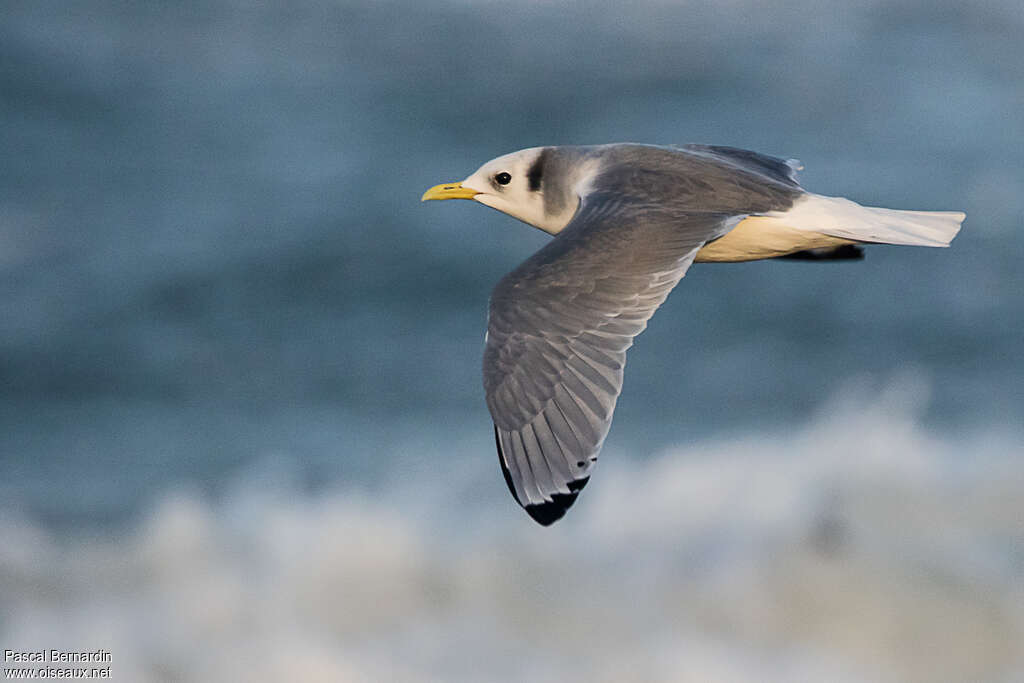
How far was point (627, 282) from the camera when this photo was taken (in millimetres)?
4219

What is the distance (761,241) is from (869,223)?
1.35 feet

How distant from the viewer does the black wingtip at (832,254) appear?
530 cm

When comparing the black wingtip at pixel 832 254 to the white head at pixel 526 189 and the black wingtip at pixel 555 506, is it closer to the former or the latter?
the white head at pixel 526 189

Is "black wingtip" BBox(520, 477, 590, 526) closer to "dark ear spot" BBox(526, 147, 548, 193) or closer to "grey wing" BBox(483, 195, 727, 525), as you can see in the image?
"grey wing" BBox(483, 195, 727, 525)

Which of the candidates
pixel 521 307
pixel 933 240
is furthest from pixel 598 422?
pixel 933 240

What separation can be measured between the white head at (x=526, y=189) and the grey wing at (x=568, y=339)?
2.69 feet

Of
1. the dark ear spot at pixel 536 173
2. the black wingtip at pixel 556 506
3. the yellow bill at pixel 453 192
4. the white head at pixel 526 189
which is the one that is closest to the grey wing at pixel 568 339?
the black wingtip at pixel 556 506

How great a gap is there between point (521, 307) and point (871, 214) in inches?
65.2

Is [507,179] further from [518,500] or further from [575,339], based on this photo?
[518,500]

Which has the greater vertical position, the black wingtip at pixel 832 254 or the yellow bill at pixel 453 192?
the black wingtip at pixel 832 254

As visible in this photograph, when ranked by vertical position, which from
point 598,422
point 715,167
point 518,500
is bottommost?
point 518,500

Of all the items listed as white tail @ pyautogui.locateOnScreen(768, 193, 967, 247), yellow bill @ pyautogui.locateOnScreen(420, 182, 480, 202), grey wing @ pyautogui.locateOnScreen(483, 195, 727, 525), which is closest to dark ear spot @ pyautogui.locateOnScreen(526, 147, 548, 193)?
yellow bill @ pyautogui.locateOnScreen(420, 182, 480, 202)

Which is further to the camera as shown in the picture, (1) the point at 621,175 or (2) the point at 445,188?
(2) the point at 445,188

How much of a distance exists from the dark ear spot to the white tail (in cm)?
105
